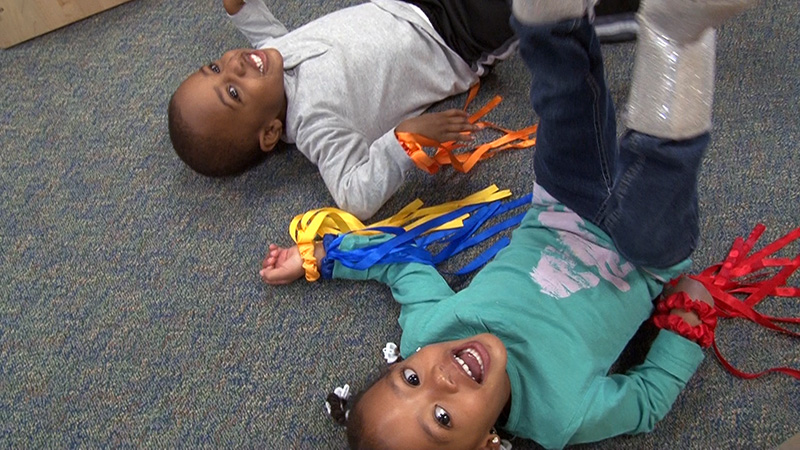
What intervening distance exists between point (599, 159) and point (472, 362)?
1.12 ft

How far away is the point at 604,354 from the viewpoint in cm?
97

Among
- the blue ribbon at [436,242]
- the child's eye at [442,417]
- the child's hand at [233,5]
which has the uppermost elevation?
the child's hand at [233,5]

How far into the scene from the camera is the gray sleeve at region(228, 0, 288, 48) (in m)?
1.36

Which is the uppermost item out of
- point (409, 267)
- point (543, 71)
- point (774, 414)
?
point (543, 71)

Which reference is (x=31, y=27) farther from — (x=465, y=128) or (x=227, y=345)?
(x=465, y=128)

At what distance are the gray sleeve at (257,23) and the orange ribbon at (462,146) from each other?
44 cm

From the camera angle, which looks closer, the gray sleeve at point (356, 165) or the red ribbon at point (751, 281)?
the red ribbon at point (751, 281)

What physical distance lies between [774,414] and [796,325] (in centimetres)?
16

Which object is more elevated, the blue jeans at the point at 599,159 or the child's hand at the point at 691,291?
the blue jeans at the point at 599,159

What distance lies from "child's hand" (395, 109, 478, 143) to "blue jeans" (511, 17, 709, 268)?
237mm

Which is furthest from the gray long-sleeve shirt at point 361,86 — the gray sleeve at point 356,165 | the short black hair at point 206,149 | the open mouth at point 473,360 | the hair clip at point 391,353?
the open mouth at point 473,360

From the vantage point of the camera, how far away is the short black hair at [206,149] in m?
1.21

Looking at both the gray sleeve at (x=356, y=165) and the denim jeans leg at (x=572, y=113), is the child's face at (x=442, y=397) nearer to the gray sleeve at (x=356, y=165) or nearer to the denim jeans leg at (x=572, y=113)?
the denim jeans leg at (x=572, y=113)

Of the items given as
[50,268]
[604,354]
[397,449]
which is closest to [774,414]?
[604,354]
